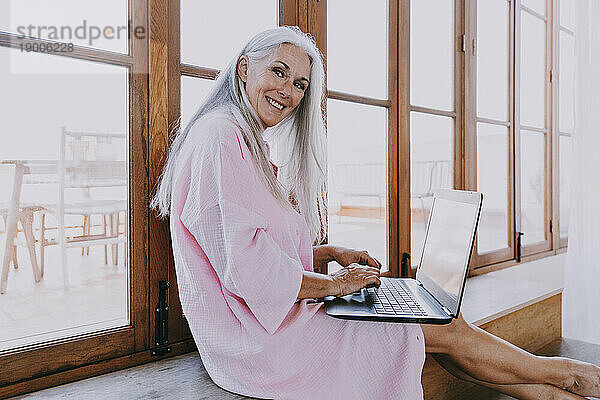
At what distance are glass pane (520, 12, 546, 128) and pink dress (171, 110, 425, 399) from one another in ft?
6.59

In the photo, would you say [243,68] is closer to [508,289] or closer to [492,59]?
[508,289]

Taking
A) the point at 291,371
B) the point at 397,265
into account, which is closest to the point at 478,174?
the point at 397,265

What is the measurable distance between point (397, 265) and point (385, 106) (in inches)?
24.5

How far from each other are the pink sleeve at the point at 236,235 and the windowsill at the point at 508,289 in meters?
0.90

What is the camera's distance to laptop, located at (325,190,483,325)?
1170mm

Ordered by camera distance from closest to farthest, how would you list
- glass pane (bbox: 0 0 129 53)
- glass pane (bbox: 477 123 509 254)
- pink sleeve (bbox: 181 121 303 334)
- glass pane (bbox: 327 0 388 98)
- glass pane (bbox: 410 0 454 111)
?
pink sleeve (bbox: 181 121 303 334), glass pane (bbox: 0 0 129 53), glass pane (bbox: 327 0 388 98), glass pane (bbox: 410 0 454 111), glass pane (bbox: 477 123 509 254)

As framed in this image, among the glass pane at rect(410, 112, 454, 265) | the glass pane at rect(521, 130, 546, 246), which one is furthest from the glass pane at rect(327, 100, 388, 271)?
the glass pane at rect(521, 130, 546, 246)

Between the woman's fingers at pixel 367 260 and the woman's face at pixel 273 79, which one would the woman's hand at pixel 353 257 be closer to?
the woman's fingers at pixel 367 260

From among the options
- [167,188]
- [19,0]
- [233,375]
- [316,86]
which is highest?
[19,0]

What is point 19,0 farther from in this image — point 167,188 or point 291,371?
point 291,371

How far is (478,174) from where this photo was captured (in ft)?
8.25

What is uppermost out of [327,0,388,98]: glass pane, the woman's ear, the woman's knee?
[327,0,388,98]: glass pane

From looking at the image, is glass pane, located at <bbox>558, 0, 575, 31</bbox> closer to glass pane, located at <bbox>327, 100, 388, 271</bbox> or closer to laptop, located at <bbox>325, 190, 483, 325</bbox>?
glass pane, located at <bbox>327, 100, 388, 271</bbox>

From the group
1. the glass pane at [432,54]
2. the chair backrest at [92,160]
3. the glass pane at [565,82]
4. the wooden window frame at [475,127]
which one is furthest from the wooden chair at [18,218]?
the glass pane at [565,82]
